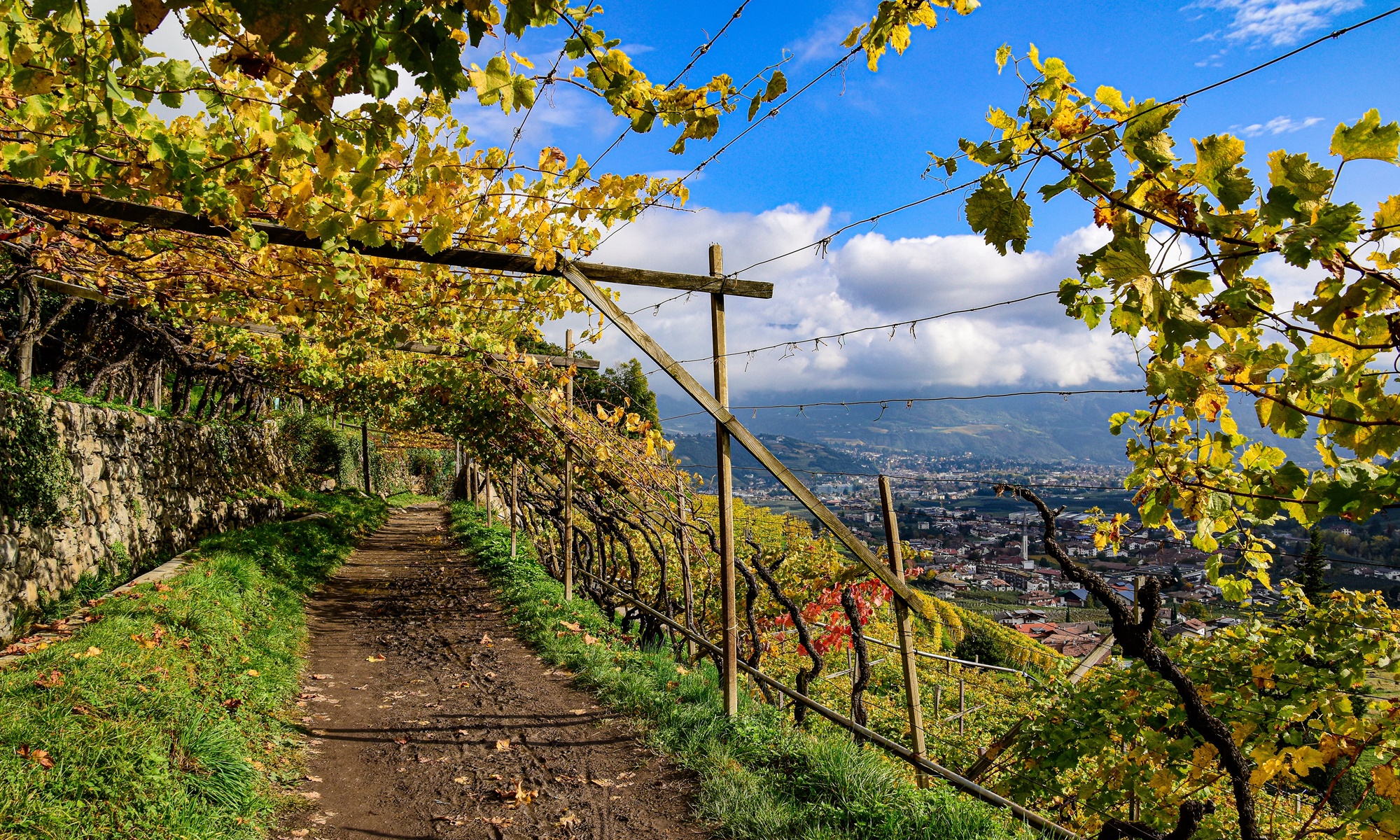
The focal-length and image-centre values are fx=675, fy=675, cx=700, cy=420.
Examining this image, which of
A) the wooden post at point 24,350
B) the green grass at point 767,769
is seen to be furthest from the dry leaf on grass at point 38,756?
the wooden post at point 24,350

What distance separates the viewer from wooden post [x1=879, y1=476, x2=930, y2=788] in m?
3.97

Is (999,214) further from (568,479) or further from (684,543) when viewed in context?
(568,479)

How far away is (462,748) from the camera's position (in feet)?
15.9

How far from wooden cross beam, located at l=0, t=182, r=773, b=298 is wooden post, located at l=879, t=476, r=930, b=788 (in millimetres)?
2072

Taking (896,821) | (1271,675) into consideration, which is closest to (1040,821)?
(896,821)

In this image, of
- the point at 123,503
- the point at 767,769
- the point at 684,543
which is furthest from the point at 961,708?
the point at 123,503

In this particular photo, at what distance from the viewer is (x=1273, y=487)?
6.27ft

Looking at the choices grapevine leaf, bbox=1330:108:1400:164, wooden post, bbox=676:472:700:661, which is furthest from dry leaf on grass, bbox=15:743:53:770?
grapevine leaf, bbox=1330:108:1400:164

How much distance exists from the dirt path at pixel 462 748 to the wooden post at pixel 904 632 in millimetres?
1391

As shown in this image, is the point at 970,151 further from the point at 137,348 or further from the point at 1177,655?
the point at 137,348

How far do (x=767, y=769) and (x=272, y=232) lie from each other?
13.0 feet

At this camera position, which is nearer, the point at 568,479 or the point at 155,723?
the point at 155,723

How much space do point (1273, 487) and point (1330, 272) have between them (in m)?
0.87

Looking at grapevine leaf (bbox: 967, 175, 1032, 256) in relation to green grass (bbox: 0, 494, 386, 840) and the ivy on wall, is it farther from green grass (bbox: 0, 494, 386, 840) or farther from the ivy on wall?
the ivy on wall
